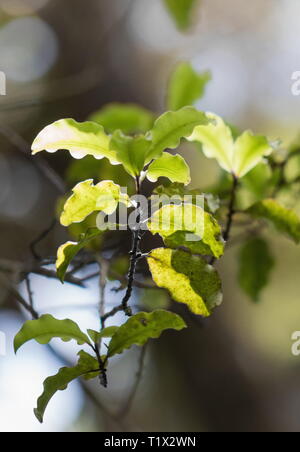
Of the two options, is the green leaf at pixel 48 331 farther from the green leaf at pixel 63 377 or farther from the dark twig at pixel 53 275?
the dark twig at pixel 53 275

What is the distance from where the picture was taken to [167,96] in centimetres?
155

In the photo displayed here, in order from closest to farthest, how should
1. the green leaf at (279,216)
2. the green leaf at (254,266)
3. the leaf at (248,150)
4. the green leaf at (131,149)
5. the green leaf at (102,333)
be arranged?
the green leaf at (131,149), the green leaf at (102,333), the leaf at (248,150), the green leaf at (279,216), the green leaf at (254,266)

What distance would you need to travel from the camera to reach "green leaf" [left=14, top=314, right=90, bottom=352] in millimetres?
847

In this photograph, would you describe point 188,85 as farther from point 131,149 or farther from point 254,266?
point 131,149

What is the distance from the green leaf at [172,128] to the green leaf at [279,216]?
39cm

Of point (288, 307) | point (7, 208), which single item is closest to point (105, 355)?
point (7, 208)

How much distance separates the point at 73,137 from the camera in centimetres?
80

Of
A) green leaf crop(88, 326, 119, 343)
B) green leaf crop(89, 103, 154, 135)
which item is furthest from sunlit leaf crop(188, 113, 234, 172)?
green leaf crop(89, 103, 154, 135)

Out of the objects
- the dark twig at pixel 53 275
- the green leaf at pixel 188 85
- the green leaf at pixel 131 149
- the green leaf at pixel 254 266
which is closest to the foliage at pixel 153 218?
the green leaf at pixel 131 149

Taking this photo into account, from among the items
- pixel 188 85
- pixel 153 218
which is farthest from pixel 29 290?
pixel 188 85

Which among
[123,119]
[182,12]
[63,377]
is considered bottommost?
[63,377]

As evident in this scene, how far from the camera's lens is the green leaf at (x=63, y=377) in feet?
2.80

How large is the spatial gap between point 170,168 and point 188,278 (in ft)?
0.60
